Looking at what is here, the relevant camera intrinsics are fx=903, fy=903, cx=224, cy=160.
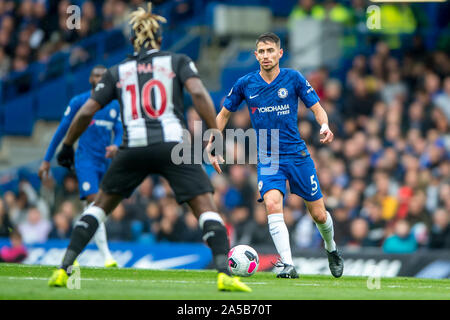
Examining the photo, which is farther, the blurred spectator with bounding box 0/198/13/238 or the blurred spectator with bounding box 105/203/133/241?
the blurred spectator with bounding box 0/198/13/238

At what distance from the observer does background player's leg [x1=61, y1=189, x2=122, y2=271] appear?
823 centimetres

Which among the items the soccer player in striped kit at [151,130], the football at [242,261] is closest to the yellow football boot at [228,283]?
the soccer player in striped kit at [151,130]

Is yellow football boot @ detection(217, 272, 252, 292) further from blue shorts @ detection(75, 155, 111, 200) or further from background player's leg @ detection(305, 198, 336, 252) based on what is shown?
blue shorts @ detection(75, 155, 111, 200)

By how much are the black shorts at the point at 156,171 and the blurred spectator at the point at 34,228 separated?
11251mm

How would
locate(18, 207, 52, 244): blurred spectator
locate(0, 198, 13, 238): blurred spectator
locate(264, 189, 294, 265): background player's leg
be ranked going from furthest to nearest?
locate(0, 198, 13, 238): blurred spectator < locate(18, 207, 52, 244): blurred spectator < locate(264, 189, 294, 265): background player's leg

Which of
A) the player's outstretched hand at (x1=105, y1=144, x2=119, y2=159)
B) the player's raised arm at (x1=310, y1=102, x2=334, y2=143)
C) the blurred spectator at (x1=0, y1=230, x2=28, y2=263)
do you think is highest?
the player's raised arm at (x1=310, y1=102, x2=334, y2=143)

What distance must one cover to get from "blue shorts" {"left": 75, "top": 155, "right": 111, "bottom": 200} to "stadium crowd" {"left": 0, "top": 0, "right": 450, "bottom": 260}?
184 inches

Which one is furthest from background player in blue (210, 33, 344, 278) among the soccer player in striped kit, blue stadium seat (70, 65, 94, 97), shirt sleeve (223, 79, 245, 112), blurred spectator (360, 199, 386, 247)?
blue stadium seat (70, 65, 94, 97)

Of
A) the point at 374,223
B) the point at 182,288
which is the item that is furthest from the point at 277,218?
the point at 374,223

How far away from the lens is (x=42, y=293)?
7.55 m

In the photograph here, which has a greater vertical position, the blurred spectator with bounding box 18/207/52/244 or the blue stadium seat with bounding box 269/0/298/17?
the blue stadium seat with bounding box 269/0/298/17

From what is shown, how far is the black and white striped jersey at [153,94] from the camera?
8141 millimetres

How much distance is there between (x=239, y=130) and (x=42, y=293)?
12829 mm
